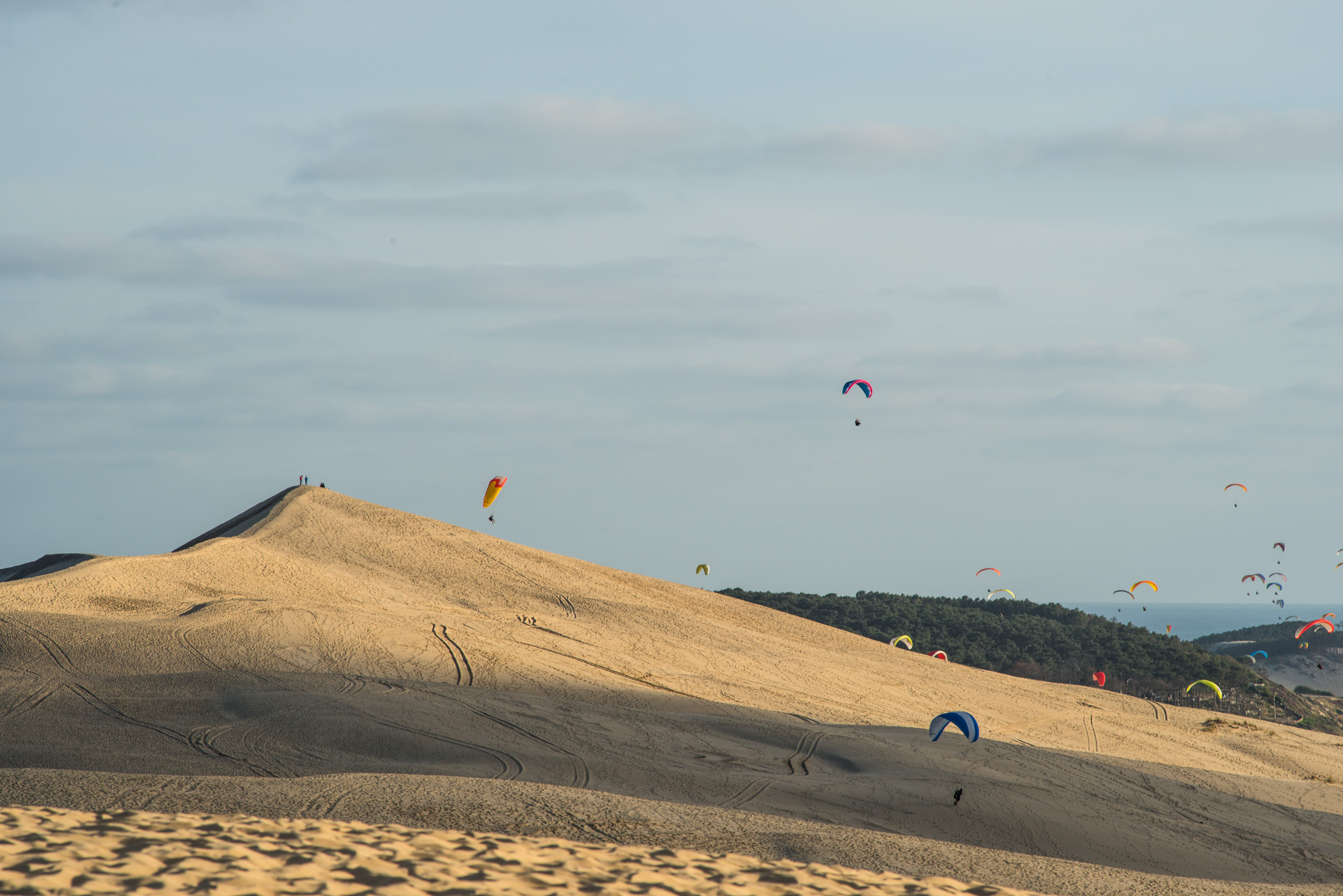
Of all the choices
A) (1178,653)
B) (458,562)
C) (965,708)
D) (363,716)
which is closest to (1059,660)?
(1178,653)

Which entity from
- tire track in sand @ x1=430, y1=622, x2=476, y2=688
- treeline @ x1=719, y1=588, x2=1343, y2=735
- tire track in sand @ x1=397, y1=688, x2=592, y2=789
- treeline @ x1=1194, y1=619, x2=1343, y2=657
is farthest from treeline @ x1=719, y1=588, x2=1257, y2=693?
tire track in sand @ x1=397, y1=688, x2=592, y2=789

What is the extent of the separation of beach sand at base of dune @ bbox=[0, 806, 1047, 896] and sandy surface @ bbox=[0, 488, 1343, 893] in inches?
101

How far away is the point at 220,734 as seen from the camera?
21234mm

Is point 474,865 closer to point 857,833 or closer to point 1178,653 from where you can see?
point 857,833

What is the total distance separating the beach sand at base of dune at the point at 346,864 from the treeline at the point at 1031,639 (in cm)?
5200

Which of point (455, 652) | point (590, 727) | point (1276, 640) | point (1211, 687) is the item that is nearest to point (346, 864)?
point (590, 727)

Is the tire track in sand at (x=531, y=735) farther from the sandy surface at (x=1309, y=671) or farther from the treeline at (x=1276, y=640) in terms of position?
the sandy surface at (x=1309, y=671)

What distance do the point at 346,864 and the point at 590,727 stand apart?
522 inches

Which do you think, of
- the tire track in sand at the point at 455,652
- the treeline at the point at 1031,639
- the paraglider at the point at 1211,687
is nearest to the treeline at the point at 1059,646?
the treeline at the point at 1031,639

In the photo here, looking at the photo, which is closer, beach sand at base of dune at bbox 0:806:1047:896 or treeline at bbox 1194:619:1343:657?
beach sand at base of dune at bbox 0:806:1047:896

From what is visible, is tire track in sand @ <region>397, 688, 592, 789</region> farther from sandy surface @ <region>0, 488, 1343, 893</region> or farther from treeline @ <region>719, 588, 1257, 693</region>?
treeline @ <region>719, 588, 1257, 693</region>

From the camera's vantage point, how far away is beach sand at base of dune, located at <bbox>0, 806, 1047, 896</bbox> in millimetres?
9734

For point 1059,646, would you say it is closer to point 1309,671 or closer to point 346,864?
point 1309,671

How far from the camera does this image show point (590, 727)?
23734 millimetres
